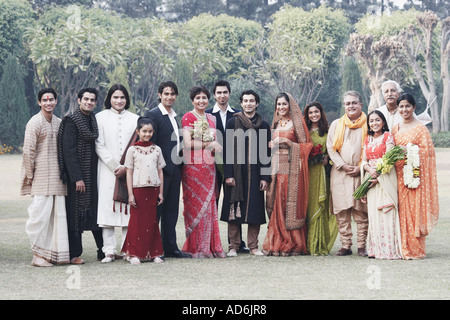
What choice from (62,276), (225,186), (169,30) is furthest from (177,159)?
(169,30)

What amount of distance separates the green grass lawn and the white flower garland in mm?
782

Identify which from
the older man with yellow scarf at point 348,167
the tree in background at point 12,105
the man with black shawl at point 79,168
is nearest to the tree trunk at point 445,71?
the tree in background at point 12,105

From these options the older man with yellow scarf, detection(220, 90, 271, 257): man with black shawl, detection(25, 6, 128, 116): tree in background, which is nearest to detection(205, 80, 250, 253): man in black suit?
detection(220, 90, 271, 257): man with black shawl

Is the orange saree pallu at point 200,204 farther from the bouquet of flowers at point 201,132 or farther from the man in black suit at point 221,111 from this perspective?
the man in black suit at point 221,111

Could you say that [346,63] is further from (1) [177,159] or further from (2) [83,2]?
(1) [177,159]

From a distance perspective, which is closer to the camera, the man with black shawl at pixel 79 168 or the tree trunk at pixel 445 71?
the man with black shawl at pixel 79 168

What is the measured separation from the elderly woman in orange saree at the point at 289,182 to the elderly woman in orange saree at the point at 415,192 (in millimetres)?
979

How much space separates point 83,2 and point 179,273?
137 feet

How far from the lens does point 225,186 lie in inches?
308

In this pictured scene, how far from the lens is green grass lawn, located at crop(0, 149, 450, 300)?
5.53 m

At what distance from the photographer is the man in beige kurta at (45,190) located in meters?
7.07

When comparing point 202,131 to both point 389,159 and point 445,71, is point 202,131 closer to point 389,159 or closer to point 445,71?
point 389,159

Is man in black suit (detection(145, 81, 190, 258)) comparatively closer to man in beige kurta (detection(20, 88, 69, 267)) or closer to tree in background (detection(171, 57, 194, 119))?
man in beige kurta (detection(20, 88, 69, 267))

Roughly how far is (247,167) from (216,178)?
348mm
